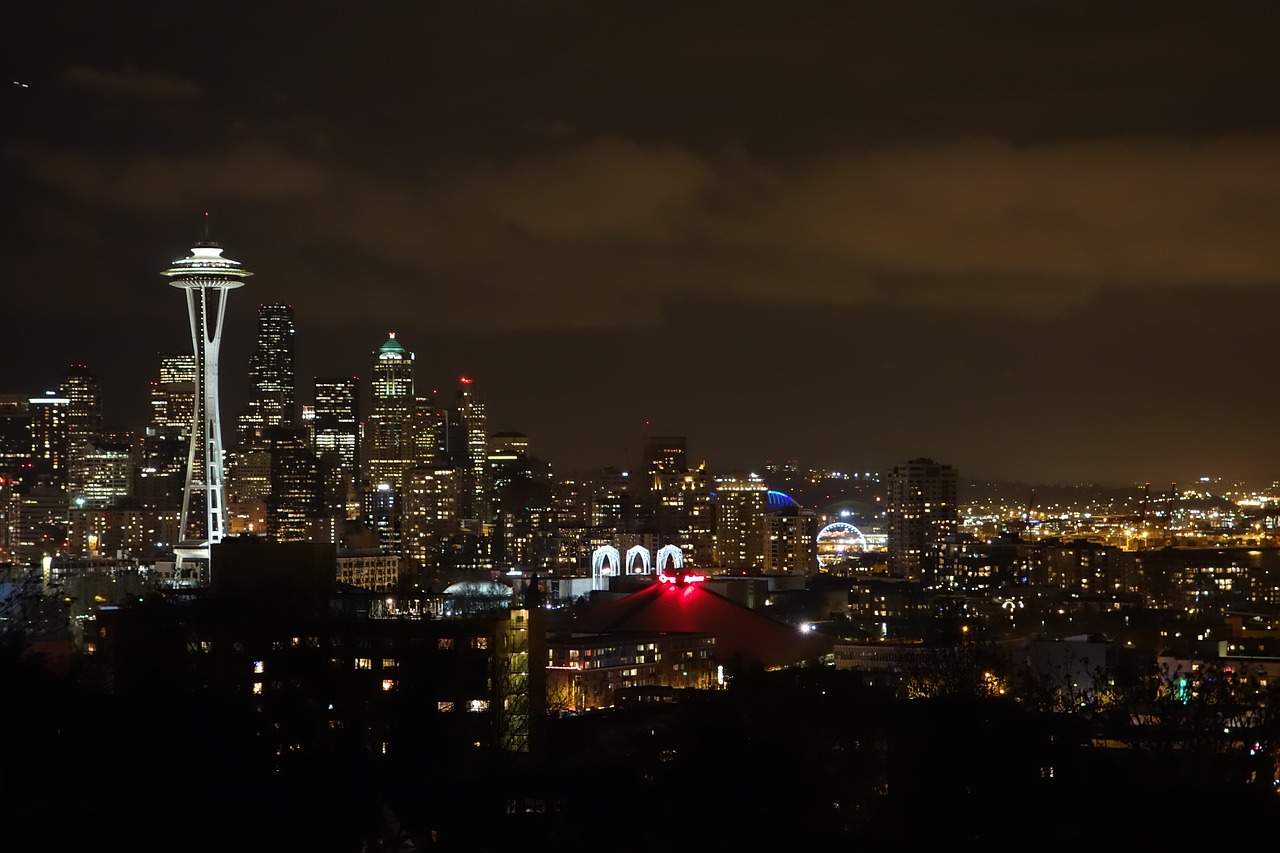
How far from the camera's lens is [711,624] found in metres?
55.7

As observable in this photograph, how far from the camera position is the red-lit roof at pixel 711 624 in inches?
2109

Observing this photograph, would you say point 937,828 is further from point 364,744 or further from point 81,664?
point 81,664

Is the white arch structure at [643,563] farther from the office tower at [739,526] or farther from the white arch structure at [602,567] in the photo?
the office tower at [739,526]

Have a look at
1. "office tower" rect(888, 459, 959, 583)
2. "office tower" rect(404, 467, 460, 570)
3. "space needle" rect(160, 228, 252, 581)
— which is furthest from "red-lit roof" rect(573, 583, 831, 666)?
"office tower" rect(404, 467, 460, 570)

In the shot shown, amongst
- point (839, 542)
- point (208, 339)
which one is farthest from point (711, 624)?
point (839, 542)

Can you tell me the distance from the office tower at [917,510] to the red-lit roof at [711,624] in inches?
1763

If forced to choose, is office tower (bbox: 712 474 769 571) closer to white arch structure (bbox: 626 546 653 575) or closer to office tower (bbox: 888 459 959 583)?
office tower (bbox: 888 459 959 583)

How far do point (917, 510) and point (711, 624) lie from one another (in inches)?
1987

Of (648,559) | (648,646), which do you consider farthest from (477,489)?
(648,646)

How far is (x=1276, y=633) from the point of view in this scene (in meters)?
61.1

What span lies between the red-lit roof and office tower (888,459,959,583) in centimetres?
4477

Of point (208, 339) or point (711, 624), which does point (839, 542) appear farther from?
point (711, 624)

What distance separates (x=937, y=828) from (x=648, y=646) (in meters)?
26.1

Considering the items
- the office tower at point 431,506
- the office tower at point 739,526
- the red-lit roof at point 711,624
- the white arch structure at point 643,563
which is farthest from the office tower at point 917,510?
the red-lit roof at point 711,624
